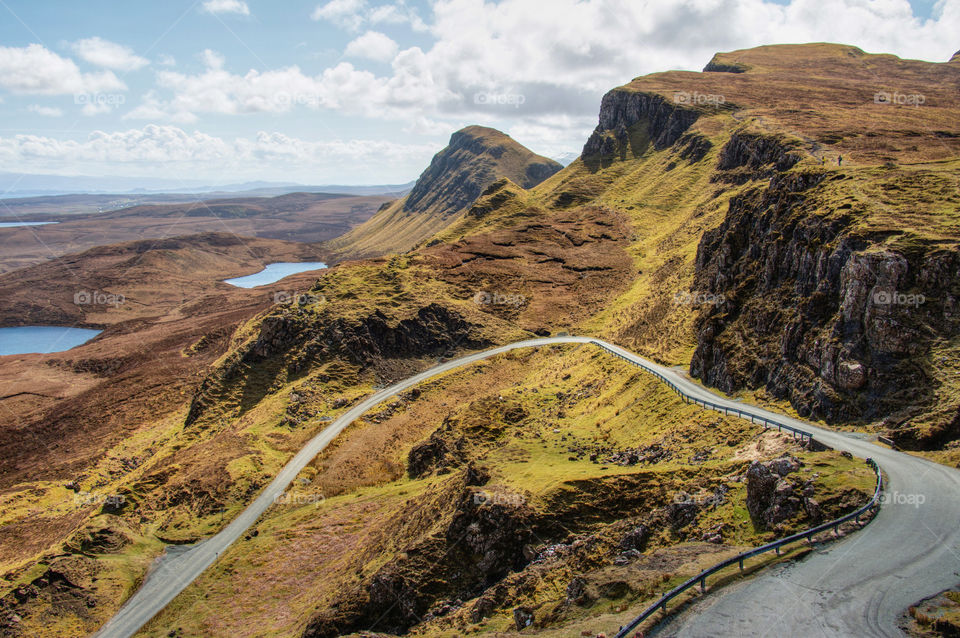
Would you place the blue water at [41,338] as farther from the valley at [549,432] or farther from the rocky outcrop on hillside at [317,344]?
the rocky outcrop on hillside at [317,344]

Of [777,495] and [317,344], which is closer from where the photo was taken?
[777,495]

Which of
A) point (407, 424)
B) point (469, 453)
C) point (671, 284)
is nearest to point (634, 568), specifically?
point (469, 453)

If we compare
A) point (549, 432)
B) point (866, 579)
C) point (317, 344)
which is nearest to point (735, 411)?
point (549, 432)

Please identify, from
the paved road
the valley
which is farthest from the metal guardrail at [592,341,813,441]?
the paved road

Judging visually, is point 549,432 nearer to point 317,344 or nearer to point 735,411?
point 735,411

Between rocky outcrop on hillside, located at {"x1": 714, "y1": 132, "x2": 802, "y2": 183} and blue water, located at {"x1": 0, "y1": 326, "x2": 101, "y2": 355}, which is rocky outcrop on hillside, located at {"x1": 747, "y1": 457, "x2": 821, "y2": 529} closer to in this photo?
rocky outcrop on hillside, located at {"x1": 714, "y1": 132, "x2": 802, "y2": 183}

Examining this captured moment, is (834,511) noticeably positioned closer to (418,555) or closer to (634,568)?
(634,568)
